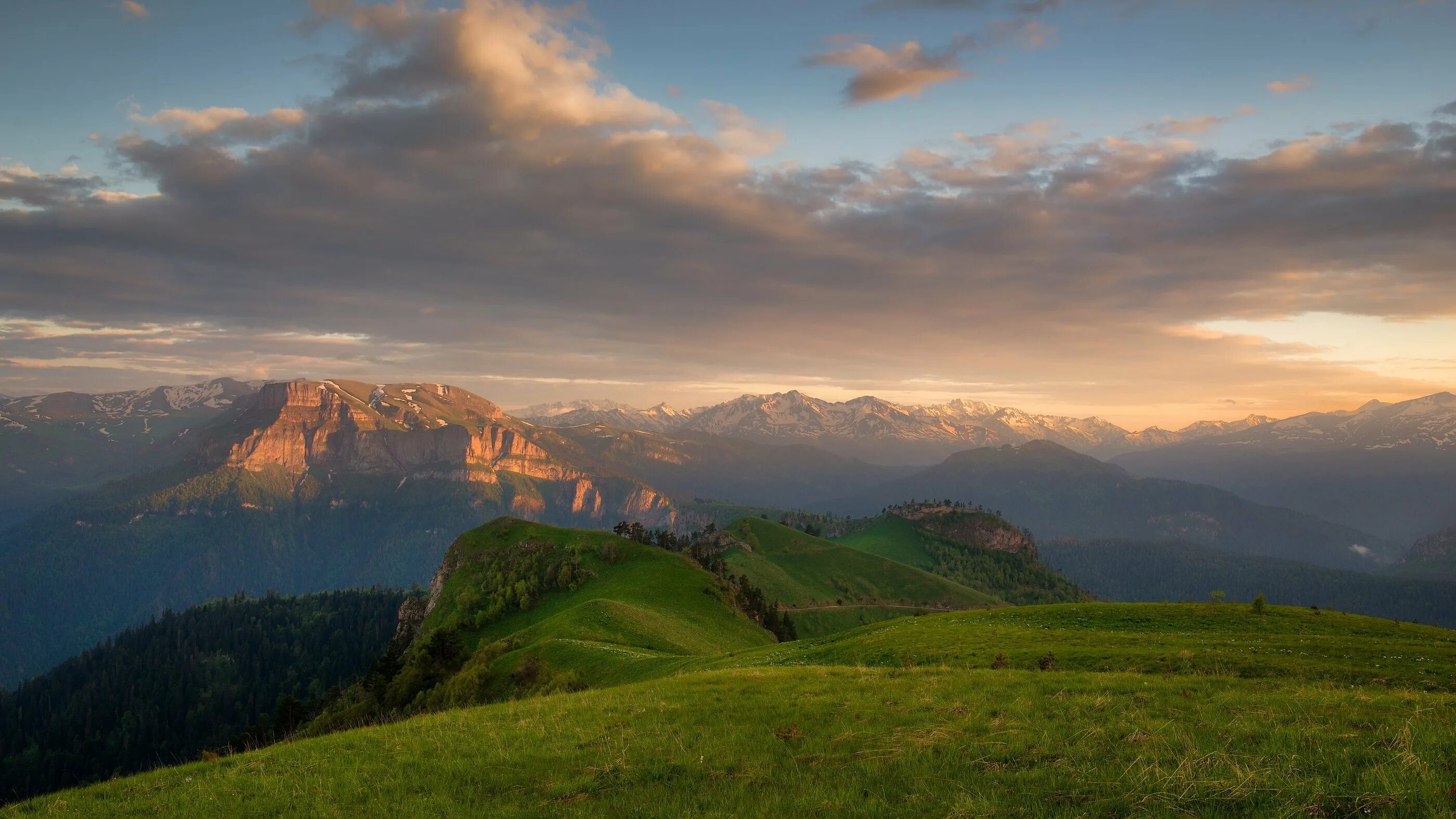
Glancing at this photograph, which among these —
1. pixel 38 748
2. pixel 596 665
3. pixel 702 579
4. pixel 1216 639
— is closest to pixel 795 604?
pixel 702 579

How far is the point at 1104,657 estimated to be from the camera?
109 feet

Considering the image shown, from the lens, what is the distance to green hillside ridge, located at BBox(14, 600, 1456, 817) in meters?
13.3

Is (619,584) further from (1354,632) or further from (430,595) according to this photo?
(1354,632)

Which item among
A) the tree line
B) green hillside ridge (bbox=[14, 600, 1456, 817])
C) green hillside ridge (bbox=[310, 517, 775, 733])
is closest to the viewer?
green hillside ridge (bbox=[14, 600, 1456, 817])

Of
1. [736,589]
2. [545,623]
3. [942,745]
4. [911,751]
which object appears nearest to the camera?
[911,751]

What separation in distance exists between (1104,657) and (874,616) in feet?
565

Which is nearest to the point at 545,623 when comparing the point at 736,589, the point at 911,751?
the point at 736,589

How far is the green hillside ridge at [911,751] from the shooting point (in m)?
13.3

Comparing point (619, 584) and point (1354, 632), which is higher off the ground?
point (1354, 632)

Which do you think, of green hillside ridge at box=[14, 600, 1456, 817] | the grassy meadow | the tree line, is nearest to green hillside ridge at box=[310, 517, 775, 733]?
the tree line

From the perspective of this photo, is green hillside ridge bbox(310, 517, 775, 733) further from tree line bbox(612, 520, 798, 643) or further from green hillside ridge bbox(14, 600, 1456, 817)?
green hillside ridge bbox(14, 600, 1456, 817)

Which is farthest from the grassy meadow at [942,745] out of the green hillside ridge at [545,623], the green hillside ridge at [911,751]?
the green hillside ridge at [545,623]

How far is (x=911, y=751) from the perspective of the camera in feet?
56.7

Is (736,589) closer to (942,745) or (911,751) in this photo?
(942,745)
